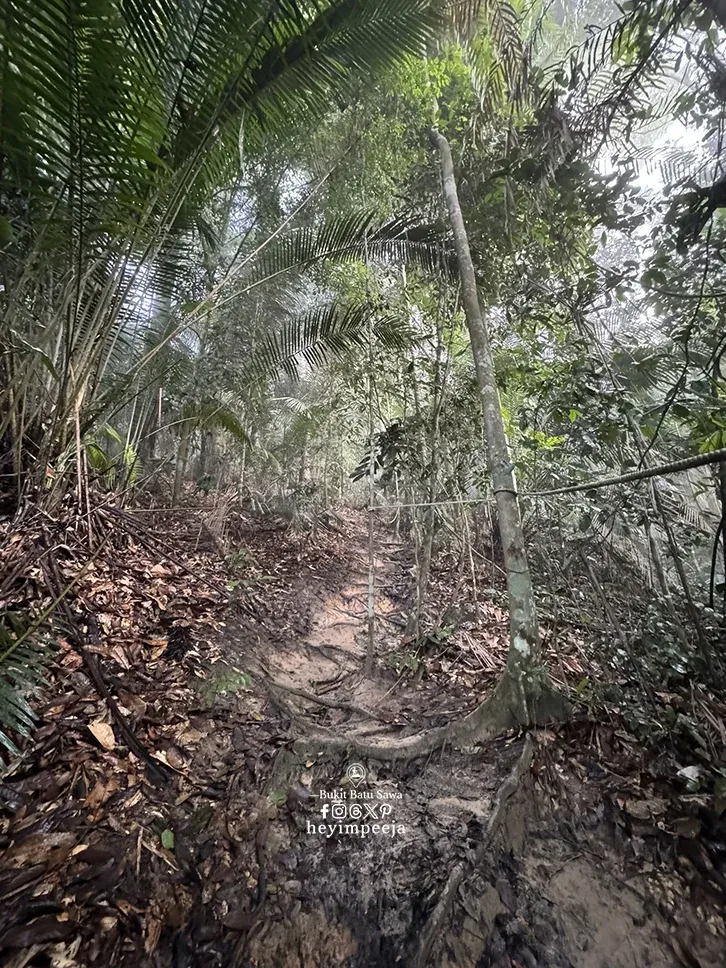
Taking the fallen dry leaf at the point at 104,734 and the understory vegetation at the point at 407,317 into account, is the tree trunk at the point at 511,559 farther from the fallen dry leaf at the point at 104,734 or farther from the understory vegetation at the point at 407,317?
the fallen dry leaf at the point at 104,734

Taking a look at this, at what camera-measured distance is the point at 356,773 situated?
1.84 metres

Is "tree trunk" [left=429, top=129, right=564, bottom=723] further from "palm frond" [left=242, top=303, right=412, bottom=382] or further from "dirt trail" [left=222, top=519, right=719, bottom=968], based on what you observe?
"palm frond" [left=242, top=303, right=412, bottom=382]

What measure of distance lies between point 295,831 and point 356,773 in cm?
36

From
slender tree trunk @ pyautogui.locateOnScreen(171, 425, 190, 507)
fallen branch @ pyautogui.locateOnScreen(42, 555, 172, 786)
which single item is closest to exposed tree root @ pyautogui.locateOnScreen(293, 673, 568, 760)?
fallen branch @ pyautogui.locateOnScreen(42, 555, 172, 786)

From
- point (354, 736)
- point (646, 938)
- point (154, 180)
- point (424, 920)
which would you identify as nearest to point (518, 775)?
point (646, 938)

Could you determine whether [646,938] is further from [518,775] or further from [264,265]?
[264,265]

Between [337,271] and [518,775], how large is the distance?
4443 millimetres

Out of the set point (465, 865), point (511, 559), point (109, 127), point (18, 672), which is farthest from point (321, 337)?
point (465, 865)

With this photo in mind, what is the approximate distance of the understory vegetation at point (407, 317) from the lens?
5.72ft

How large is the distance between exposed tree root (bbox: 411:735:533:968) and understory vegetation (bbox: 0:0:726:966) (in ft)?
0.08

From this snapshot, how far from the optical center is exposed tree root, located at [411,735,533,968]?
1186 mm

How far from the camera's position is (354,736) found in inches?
82.4

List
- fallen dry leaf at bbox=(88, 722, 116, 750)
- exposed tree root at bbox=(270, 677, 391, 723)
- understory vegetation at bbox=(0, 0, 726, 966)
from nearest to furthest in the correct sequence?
fallen dry leaf at bbox=(88, 722, 116, 750)
understory vegetation at bbox=(0, 0, 726, 966)
exposed tree root at bbox=(270, 677, 391, 723)

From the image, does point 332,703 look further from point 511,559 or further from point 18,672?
point 18,672
